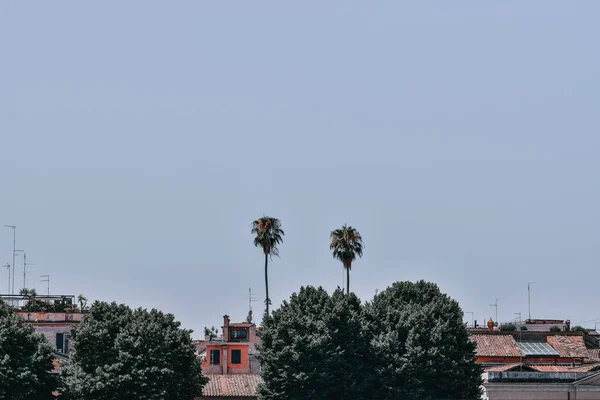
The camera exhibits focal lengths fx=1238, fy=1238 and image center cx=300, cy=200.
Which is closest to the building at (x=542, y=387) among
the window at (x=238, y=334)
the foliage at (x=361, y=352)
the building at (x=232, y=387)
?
the foliage at (x=361, y=352)

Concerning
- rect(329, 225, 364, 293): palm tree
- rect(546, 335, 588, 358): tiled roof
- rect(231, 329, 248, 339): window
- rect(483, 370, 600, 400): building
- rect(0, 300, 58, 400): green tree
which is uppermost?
rect(329, 225, 364, 293): palm tree

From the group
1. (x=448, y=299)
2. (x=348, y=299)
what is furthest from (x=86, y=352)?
(x=448, y=299)

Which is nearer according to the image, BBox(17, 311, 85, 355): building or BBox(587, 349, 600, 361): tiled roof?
BBox(17, 311, 85, 355): building

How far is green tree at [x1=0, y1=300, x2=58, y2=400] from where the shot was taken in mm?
83062

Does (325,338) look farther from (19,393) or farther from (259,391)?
(19,393)

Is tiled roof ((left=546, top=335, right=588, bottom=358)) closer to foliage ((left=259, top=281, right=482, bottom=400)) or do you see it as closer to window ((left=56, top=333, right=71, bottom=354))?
foliage ((left=259, top=281, right=482, bottom=400))

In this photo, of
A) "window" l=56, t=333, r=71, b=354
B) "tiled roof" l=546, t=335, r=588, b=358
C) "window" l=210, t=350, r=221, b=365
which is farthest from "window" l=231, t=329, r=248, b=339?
"tiled roof" l=546, t=335, r=588, b=358

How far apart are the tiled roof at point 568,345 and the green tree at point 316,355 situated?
38.9 meters

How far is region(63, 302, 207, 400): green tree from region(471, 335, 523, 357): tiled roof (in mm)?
Result: 37781

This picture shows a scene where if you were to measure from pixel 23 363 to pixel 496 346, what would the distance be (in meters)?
52.4

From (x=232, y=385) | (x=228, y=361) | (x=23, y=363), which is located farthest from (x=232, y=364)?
(x=23, y=363)

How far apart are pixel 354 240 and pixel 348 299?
112ft

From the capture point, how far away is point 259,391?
90.4 m

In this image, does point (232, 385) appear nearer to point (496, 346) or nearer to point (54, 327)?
point (54, 327)
